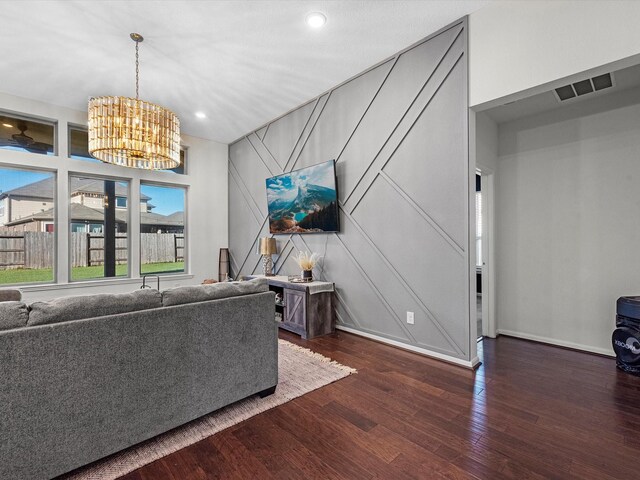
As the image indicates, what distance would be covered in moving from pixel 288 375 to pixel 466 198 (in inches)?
86.3

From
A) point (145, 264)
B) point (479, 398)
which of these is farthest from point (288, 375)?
point (145, 264)

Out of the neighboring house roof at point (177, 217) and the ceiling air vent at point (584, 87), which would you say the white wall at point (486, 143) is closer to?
the ceiling air vent at point (584, 87)

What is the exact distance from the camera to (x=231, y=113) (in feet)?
15.4

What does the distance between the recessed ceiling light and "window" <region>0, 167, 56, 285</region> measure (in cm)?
414

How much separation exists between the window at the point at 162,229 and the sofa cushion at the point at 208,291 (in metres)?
3.89

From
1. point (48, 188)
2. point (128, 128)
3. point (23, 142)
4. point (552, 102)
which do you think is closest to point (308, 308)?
point (128, 128)

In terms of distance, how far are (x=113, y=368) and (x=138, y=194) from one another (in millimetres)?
4231

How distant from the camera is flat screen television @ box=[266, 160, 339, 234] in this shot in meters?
3.91

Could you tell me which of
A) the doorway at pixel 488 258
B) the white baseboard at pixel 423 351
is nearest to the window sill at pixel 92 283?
the white baseboard at pixel 423 351

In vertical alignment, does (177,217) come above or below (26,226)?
above

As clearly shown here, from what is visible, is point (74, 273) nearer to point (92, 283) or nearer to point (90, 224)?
point (92, 283)

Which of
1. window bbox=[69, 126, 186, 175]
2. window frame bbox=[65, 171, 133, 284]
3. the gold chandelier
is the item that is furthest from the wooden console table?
window bbox=[69, 126, 186, 175]

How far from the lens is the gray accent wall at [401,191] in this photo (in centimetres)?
282

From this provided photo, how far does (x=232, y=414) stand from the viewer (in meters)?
2.05
